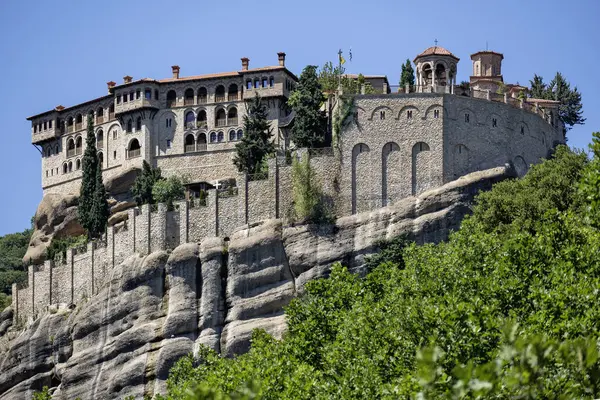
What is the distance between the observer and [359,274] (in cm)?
6762

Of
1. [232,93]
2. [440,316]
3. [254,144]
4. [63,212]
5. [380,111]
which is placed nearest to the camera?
[440,316]

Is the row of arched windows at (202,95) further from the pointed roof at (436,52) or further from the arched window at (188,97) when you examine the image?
the pointed roof at (436,52)

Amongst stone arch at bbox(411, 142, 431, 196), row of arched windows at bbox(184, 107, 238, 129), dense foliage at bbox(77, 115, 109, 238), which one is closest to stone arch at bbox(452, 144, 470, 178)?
stone arch at bbox(411, 142, 431, 196)

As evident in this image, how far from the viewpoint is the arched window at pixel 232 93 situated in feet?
298

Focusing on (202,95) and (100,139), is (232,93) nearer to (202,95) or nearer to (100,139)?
(202,95)

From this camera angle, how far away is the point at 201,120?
9150 cm

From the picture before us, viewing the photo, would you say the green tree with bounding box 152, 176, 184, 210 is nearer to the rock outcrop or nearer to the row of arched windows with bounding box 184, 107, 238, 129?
the rock outcrop

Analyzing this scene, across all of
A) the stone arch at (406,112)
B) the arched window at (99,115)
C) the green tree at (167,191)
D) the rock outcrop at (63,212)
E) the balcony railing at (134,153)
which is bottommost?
the rock outcrop at (63,212)

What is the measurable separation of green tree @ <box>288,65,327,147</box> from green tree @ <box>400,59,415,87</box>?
9.17 meters

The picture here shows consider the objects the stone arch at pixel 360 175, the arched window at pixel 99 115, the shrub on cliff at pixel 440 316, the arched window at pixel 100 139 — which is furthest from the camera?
the arched window at pixel 99 115

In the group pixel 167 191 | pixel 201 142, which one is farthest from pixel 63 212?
pixel 167 191

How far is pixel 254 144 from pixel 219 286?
41.3 feet

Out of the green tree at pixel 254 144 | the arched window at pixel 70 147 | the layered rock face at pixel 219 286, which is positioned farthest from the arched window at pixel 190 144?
the layered rock face at pixel 219 286

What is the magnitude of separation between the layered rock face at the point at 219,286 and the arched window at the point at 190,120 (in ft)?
61.6
